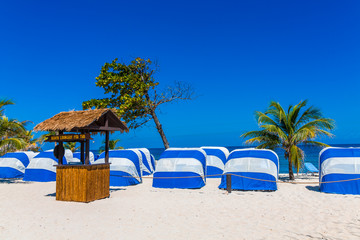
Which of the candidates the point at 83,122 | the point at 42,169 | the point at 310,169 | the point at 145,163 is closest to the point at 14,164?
the point at 42,169

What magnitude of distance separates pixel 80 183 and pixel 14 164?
10.5m

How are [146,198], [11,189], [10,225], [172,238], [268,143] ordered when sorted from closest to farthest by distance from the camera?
[172,238]
[10,225]
[146,198]
[11,189]
[268,143]

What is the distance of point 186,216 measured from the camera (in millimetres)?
7988

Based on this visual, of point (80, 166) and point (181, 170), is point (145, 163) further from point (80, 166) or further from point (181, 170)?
point (80, 166)

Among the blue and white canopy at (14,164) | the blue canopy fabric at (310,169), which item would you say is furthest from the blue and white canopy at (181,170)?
the blue and white canopy at (14,164)

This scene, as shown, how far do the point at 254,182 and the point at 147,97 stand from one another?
11.4m

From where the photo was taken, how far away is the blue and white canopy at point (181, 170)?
13062 mm

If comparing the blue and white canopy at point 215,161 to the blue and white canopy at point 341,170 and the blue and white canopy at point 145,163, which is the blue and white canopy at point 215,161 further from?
the blue and white canopy at point 341,170

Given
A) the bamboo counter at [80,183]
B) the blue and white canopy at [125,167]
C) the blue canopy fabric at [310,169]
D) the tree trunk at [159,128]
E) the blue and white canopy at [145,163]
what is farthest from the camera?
the tree trunk at [159,128]

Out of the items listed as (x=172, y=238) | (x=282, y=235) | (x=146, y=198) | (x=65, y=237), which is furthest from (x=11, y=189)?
(x=282, y=235)

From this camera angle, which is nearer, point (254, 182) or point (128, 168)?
Result: point (254, 182)

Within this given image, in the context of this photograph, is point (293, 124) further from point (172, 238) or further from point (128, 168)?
point (172, 238)

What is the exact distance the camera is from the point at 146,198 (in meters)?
10.8

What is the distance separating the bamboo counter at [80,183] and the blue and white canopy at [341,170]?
27.9 ft
